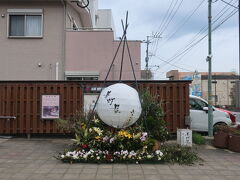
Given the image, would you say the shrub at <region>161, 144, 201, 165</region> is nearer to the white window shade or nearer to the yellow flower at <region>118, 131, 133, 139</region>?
the yellow flower at <region>118, 131, 133, 139</region>

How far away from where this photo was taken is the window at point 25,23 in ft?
45.2

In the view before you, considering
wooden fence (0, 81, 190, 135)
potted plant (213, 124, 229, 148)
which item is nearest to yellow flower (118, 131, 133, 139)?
wooden fence (0, 81, 190, 135)

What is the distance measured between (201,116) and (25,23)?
1016 centimetres

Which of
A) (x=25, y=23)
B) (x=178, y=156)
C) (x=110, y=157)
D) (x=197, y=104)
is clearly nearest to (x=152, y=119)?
(x=178, y=156)

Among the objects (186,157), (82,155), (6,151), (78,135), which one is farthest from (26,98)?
(186,157)

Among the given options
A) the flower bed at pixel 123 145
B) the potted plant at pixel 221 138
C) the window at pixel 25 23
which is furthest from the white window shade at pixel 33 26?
the potted plant at pixel 221 138

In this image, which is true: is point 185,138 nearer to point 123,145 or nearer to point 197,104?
point 123,145

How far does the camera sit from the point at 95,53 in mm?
13602

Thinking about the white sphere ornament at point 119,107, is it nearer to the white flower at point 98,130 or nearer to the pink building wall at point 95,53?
the white flower at point 98,130

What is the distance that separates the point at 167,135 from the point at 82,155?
118 inches

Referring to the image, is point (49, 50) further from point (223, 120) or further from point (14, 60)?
point (223, 120)

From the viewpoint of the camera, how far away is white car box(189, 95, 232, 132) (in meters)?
11.4

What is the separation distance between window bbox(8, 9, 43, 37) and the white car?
8749 mm

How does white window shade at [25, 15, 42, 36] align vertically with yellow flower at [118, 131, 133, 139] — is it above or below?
above
